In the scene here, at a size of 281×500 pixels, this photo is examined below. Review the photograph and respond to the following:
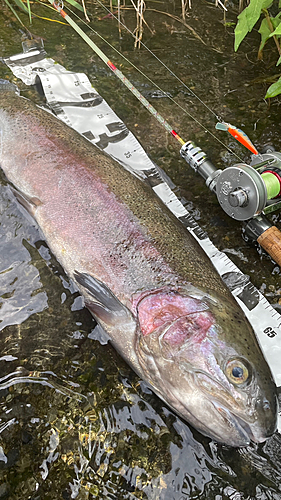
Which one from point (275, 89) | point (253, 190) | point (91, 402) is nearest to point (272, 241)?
point (253, 190)

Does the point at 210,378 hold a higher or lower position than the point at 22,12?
lower

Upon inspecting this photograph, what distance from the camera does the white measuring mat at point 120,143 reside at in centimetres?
250

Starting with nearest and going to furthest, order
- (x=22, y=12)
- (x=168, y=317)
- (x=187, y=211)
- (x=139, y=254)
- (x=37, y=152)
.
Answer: (x=168, y=317)
(x=139, y=254)
(x=37, y=152)
(x=187, y=211)
(x=22, y=12)

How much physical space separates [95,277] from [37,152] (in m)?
1.16

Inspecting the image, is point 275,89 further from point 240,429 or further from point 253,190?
point 240,429

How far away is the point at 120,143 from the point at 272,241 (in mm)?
1725

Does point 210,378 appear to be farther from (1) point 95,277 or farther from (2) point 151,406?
(1) point 95,277

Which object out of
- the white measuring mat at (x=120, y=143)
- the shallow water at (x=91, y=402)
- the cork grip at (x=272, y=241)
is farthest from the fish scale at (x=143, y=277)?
the cork grip at (x=272, y=241)

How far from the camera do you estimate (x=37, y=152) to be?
293 centimetres

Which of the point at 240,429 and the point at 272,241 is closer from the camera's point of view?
the point at 240,429

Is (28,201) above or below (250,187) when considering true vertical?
below

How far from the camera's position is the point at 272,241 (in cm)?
261

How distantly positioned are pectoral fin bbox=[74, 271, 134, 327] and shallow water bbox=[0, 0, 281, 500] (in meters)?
0.21

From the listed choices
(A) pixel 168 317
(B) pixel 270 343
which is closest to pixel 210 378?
(A) pixel 168 317
